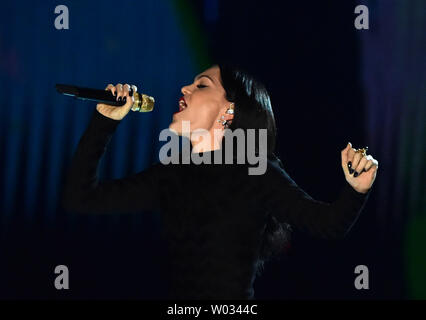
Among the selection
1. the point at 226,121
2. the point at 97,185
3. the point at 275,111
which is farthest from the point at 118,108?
the point at 275,111

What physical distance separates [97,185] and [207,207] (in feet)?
1.02

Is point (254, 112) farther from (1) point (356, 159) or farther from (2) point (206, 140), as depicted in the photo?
(1) point (356, 159)

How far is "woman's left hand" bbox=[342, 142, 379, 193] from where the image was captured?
1.09 meters

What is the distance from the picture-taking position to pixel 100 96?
1.31m

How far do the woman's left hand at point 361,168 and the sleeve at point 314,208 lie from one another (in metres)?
0.02

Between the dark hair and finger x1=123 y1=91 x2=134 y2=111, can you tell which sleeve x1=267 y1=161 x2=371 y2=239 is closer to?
the dark hair

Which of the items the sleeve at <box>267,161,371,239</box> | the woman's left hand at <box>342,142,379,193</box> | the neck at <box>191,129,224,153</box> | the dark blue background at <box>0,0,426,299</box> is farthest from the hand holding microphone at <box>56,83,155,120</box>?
the dark blue background at <box>0,0,426,299</box>

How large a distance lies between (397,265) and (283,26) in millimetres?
1332

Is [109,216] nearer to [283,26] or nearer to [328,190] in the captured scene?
[328,190]

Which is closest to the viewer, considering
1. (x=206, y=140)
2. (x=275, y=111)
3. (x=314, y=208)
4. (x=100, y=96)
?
(x=314, y=208)

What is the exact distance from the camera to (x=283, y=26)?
2564 mm

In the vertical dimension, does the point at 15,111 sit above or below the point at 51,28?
below

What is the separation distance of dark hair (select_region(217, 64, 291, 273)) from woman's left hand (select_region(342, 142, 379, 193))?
1.12 feet

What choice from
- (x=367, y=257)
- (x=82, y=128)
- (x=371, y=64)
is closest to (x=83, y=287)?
(x=82, y=128)
